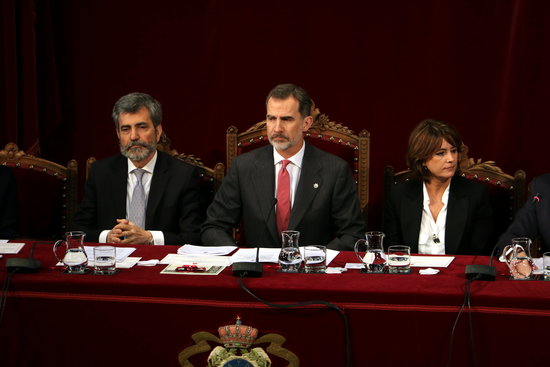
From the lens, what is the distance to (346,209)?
3.71m

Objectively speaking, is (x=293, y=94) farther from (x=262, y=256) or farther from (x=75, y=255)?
(x=75, y=255)

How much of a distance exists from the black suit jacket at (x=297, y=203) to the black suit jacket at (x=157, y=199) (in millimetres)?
164

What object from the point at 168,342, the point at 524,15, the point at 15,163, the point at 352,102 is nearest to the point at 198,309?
the point at 168,342

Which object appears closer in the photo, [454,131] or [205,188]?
[454,131]

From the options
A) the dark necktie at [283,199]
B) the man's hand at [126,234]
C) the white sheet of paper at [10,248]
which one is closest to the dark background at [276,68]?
the dark necktie at [283,199]

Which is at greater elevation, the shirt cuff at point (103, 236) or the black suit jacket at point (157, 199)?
the black suit jacket at point (157, 199)

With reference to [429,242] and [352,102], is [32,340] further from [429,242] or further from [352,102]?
[352,102]

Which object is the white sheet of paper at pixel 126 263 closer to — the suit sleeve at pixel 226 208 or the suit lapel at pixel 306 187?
the suit sleeve at pixel 226 208

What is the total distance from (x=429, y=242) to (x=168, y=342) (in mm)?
1702

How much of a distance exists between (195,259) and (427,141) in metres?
1.38

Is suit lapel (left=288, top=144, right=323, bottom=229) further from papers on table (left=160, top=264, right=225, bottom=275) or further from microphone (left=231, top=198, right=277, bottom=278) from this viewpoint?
microphone (left=231, top=198, right=277, bottom=278)

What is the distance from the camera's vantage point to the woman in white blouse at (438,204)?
3762 millimetres

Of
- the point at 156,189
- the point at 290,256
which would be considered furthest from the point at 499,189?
the point at 156,189

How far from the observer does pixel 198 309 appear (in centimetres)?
247
